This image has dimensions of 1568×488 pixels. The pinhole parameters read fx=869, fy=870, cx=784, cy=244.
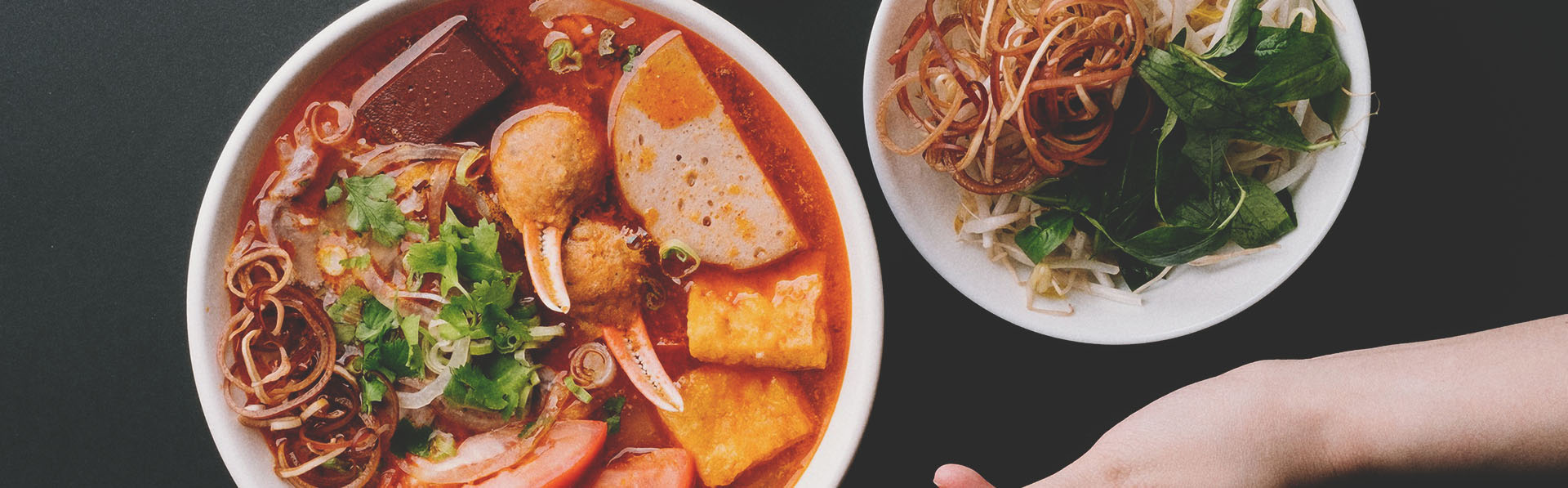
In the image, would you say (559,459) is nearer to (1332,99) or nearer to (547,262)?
(547,262)

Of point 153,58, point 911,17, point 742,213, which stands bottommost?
point 742,213

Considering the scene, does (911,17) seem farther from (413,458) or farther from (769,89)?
(413,458)

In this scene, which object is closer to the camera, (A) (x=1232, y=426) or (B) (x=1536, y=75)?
(A) (x=1232, y=426)


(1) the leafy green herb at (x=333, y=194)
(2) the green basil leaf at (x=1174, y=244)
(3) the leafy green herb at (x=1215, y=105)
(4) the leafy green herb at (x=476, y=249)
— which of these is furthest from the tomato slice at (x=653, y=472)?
(3) the leafy green herb at (x=1215, y=105)

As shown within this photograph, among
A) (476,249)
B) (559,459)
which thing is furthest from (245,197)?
(559,459)

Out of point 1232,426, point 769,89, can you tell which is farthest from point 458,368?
point 1232,426

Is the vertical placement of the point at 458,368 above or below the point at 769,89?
below

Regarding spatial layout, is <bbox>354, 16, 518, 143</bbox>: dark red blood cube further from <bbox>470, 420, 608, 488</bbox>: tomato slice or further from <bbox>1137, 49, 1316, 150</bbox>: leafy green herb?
<bbox>1137, 49, 1316, 150</bbox>: leafy green herb

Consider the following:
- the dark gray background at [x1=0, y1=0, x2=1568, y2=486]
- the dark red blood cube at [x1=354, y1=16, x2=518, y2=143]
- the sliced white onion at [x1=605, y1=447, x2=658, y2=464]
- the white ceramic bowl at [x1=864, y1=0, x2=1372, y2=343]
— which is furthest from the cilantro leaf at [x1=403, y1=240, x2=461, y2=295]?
the white ceramic bowl at [x1=864, y1=0, x2=1372, y2=343]
